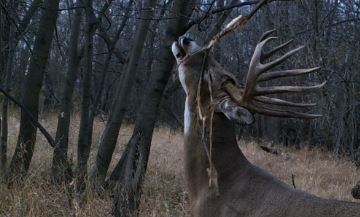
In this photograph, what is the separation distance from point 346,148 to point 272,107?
41.0ft

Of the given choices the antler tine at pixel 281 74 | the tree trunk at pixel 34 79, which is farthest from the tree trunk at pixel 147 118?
the antler tine at pixel 281 74

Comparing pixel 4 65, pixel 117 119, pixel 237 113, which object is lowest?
pixel 117 119

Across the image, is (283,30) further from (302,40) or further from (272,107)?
(272,107)

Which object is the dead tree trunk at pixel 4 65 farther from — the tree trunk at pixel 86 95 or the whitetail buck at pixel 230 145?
the whitetail buck at pixel 230 145

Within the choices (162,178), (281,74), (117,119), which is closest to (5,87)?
(117,119)

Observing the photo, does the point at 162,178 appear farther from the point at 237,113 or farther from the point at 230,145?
the point at 237,113

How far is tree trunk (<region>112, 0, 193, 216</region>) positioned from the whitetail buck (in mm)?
1280

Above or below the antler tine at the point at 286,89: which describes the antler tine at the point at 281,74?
above

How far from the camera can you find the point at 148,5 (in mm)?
7082

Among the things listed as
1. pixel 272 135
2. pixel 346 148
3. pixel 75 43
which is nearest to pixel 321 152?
pixel 346 148

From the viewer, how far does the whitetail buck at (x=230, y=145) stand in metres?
3.96

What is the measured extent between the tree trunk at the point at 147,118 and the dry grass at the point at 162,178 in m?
0.32

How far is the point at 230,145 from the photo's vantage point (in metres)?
4.58

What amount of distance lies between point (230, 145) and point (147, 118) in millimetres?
1940
